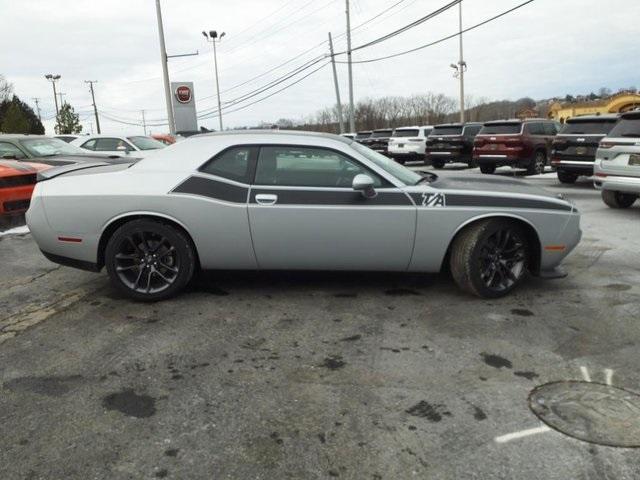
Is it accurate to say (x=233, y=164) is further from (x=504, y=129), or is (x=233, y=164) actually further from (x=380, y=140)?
(x=380, y=140)

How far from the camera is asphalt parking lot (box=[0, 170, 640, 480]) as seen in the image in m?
2.47

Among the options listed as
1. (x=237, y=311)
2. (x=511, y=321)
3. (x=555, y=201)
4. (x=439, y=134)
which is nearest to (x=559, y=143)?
(x=439, y=134)

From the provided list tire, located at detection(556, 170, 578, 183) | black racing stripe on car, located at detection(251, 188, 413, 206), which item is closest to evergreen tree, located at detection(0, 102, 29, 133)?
tire, located at detection(556, 170, 578, 183)

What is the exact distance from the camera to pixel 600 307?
Answer: 4.40 metres

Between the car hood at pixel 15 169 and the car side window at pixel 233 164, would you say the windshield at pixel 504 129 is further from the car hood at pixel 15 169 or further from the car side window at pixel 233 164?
the car side window at pixel 233 164

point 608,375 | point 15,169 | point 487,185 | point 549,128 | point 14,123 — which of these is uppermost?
point 14,123

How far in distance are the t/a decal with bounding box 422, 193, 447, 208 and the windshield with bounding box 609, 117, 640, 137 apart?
5170 millimetres

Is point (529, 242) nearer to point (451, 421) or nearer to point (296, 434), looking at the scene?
point (451, 421)

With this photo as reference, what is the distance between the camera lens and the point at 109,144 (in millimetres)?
13797

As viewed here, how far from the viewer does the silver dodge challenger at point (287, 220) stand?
448 cm

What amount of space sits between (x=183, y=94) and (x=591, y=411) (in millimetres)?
30584

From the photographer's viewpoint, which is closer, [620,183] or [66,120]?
[620,183]

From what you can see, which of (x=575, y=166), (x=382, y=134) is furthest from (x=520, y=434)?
(x=382, y=134)

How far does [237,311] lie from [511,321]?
2.12m
